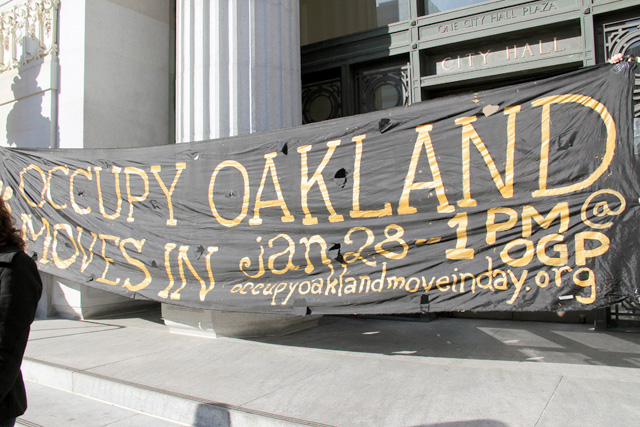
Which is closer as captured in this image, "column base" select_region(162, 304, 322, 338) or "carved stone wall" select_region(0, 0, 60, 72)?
"column base" select_region(162, 304, 322, 338)

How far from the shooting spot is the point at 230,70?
247 inches

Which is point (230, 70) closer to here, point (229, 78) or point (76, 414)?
point (229, 78)

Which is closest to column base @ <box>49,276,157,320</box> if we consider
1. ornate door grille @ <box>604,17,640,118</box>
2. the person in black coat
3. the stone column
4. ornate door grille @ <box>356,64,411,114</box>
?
the stone column

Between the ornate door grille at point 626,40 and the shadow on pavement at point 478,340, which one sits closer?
the shadow on pavement at point 478,340

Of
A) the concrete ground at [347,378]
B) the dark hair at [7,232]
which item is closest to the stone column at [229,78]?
the concrete ground at [347,378]

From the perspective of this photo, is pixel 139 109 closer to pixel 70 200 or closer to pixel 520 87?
pixel 70 200

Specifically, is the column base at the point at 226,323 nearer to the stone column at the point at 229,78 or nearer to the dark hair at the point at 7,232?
the stone column at the point at 229,78

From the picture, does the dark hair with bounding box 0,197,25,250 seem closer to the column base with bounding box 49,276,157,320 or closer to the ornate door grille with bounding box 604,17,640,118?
the column base with bounding box 49,276,157,320

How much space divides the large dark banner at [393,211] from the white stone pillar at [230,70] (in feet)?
2.68

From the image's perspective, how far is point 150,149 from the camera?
585 cm

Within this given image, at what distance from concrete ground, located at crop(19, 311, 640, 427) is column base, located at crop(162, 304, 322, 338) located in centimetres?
16

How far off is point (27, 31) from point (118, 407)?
684 cm

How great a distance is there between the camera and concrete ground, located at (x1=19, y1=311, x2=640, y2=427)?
3492 millimetres

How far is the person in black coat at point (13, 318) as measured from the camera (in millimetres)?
2068
